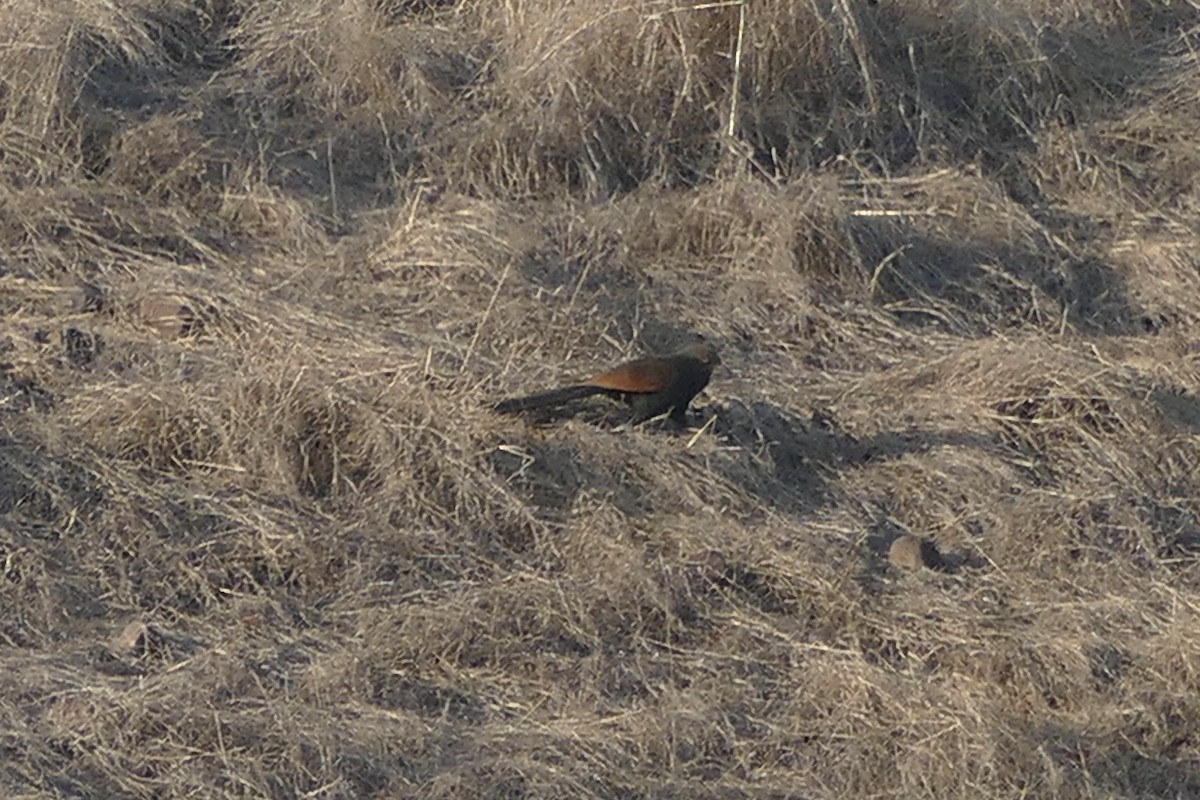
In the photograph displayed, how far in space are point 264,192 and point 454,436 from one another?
1309 mm

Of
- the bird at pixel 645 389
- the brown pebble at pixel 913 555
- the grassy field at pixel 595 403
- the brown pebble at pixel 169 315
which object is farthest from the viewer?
the brown pebble at pixel 169 315

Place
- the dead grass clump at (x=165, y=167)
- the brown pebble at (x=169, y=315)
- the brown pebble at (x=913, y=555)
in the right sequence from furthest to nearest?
the dead grass clump at (x=165, y=167)
the brown pebble at (x=169, y=315)
the brown pebble at (x=913, y=555)

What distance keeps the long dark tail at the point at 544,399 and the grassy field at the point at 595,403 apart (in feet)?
0.17

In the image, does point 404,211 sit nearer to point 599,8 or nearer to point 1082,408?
point 599,8

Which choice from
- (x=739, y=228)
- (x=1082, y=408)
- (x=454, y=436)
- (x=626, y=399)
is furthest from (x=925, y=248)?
(x=454, y=436)

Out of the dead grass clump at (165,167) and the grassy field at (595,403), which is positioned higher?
the dead grass clump at (165,167)

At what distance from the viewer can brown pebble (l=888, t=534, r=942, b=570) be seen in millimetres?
4254

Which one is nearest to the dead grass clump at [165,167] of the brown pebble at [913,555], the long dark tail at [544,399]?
the long dark tail at [544,399]

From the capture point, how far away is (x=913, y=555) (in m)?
4.26

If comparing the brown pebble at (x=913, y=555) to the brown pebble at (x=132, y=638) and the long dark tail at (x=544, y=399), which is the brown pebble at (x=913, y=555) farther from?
the brown pebble at (x=132, y=638)

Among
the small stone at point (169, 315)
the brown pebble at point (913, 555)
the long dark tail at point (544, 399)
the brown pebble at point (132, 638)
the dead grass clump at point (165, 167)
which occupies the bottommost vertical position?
the brown pebble at point (913, 555)

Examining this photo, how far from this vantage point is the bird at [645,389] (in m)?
4.44

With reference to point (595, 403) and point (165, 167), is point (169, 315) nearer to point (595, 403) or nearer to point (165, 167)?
point (165, 167)

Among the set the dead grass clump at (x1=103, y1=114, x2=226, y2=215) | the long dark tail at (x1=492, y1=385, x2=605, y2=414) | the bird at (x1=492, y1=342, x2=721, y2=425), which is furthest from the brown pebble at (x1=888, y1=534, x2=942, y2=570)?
the dead grass clump at (x1=103, y1=114, x2=226, y2=215)
